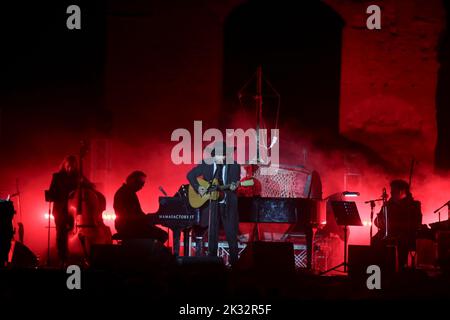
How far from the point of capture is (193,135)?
486 inches

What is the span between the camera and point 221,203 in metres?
9.04

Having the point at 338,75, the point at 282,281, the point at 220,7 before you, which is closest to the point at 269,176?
the point at 338,75

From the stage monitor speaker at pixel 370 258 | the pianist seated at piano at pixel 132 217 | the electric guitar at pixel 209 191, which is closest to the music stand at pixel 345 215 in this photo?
the stage monitor speaker at pixel 370 258

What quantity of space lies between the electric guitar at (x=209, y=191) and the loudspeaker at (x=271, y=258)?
1.37 m

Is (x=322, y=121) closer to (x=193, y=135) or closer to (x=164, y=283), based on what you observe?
(x=193, y=135)

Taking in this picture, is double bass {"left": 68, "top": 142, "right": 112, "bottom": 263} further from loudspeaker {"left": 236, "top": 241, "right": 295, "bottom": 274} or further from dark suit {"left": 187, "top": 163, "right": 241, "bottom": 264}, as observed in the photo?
loudspeaker {"left": 236, "top": 241, "right": 295, "bottom": 274}

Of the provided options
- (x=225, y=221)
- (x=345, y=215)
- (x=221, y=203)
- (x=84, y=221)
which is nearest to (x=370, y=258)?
(x=345, y=215)

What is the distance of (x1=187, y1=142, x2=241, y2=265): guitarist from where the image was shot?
8.96 m

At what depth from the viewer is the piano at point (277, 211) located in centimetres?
938

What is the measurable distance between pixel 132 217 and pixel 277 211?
7.21 ft

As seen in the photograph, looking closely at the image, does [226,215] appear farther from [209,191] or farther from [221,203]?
[209,191]

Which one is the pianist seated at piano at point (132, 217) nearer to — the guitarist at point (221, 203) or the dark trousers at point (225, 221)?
the guitarist at point (221, 203)

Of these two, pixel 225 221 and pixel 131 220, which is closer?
pixel 225 221

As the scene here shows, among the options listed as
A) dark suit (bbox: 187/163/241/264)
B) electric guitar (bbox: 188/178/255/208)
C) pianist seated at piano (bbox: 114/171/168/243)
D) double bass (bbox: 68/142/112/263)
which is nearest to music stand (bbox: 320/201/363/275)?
electric guitar (bbox: 188/178/255/208)
